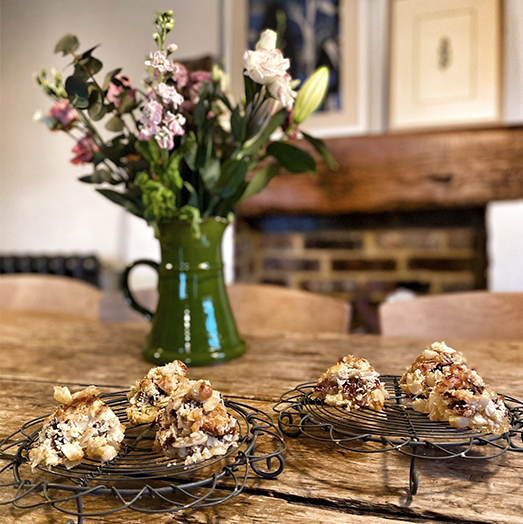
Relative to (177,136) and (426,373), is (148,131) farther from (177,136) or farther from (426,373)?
(426,373)

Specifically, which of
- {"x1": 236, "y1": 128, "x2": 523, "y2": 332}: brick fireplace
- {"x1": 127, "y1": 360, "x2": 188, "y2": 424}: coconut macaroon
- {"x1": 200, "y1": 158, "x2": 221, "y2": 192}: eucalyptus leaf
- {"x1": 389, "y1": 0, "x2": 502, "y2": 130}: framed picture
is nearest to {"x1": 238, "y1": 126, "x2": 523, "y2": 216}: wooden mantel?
{"x1": 236, "y1": 128, "x2": 523, "y2": 332}: brick fireplace

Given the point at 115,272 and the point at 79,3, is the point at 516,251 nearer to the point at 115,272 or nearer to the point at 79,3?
the point at 115,272

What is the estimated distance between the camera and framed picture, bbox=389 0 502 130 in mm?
2123

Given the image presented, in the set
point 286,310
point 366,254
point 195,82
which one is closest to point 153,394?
point 195,82

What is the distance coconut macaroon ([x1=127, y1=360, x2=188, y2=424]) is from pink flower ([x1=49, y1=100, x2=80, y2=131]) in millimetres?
518

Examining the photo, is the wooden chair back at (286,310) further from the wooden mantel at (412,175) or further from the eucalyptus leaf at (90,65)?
the wooden mantel at (412,175)

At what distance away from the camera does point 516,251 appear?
2145mm

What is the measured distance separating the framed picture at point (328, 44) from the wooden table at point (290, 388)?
5.29 ft

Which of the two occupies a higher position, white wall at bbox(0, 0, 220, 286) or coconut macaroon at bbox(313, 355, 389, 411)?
white wall at bbox(0, 0, 220, 286)

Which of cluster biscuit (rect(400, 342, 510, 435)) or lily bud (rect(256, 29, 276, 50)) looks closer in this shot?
cluster biscuit (rect(400, 342, 510, 435))

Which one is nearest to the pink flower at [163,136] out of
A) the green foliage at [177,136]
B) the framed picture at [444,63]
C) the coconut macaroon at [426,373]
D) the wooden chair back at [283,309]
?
the green foliage at [177,136]

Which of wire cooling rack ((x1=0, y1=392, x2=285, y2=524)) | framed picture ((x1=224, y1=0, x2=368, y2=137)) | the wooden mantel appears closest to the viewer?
wire cooling rack ((x1=0, y1=392, x2=285, y2=524))

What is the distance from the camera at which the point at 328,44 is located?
2389 millimetres

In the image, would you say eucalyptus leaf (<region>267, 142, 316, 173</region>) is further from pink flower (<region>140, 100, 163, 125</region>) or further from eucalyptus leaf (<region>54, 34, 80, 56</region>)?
eucalyptus leaf (<region>54, 34, 80, 56</region>)
